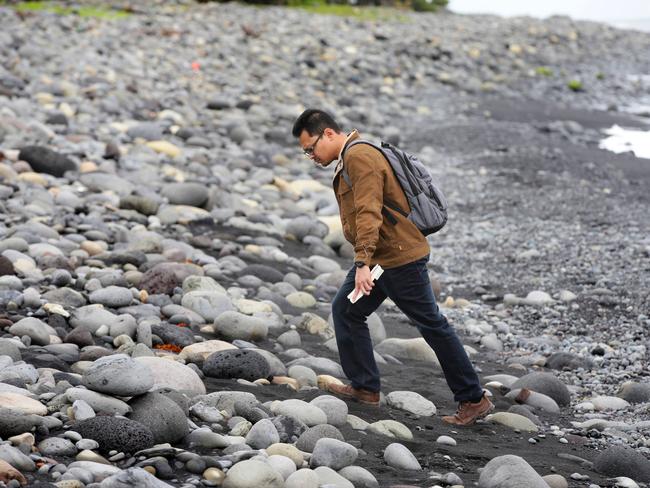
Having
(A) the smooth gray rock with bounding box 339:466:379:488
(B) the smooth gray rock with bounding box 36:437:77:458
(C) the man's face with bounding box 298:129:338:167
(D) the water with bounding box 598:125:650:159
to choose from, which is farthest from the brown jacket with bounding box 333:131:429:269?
(D) the water with bounding box 598:125:650:159

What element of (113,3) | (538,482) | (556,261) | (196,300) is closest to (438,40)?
(113,3)

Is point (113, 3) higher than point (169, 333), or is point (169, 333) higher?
point (113, 3)

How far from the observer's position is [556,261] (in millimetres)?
10016

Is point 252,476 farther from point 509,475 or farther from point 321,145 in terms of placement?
point 321,145

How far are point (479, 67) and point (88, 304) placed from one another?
20.2 metres

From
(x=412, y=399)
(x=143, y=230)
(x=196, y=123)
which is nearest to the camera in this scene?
(x=412, y=399)

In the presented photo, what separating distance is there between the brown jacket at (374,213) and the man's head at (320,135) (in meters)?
0.09

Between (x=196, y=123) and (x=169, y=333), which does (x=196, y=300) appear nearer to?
(x=169, y=333)

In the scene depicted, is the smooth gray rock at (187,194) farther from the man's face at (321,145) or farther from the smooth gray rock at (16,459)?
the smooth gray rock at (16,459)

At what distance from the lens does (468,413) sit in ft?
19.1

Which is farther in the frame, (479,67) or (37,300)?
(479,67)

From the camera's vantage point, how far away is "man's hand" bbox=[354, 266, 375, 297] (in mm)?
5250

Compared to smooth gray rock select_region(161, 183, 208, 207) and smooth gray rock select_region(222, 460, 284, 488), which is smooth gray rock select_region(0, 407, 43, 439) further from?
smooth gray rock select_region(161, 183, 208, 207)

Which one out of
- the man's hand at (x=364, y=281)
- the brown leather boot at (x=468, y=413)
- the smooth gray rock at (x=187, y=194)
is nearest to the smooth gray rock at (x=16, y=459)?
the man's hand at (x=364, y=281)
